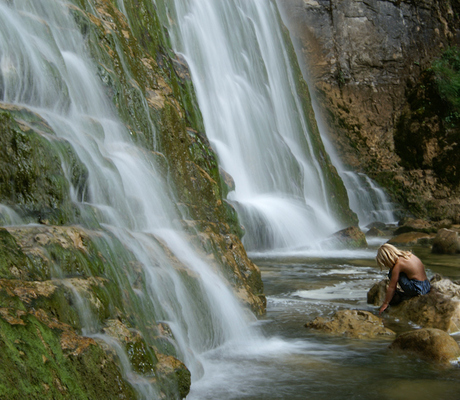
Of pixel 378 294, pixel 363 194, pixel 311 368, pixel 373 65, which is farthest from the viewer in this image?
pixel 373 65

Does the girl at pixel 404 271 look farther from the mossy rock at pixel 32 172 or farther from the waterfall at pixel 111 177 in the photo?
the mossy rock at pixel 32 172

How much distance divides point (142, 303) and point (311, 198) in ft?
43.3

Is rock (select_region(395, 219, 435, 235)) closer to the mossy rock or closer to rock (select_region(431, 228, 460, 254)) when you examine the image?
rock (select_region(431, 228, 460, 254))

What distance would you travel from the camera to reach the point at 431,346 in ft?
15.3

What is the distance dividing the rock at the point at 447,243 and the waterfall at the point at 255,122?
9.88ft

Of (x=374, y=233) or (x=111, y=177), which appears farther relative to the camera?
(x=374, y=233)

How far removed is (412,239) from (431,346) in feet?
37.2

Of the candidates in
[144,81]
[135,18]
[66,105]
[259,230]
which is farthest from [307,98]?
[66,105]

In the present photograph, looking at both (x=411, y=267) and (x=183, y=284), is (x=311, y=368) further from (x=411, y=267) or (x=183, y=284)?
(x=411, y=267)

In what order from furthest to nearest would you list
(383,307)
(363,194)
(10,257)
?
(363,194), (383,307), (10,257)

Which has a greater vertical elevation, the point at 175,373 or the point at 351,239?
the point at 175,373

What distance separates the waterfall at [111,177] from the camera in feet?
15.1

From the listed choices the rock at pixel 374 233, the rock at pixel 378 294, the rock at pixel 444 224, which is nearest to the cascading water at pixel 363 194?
the rock at pixel 444 224

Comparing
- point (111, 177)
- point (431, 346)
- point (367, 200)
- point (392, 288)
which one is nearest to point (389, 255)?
point (392, 288)
